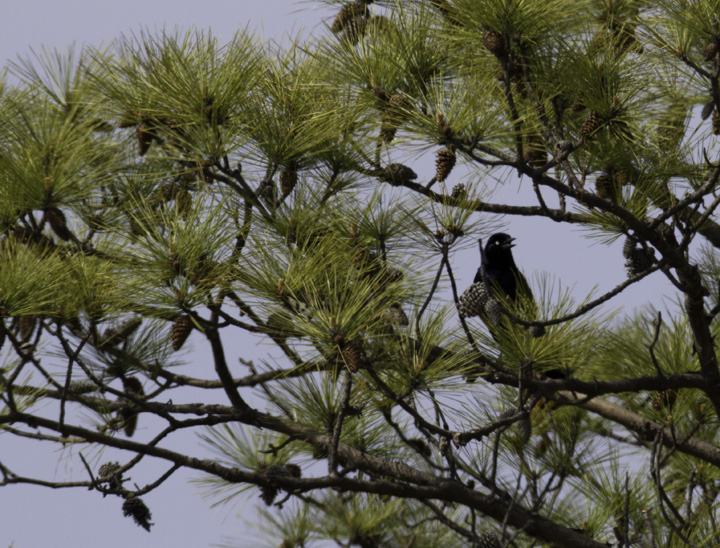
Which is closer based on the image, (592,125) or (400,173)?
(592,125)

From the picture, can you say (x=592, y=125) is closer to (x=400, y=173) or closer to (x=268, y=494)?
(x=400, y=173)

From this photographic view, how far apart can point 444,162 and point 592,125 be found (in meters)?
0.29

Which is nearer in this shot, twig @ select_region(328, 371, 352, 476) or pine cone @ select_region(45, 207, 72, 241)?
twig @ select_region(328, 371, 352, 476)

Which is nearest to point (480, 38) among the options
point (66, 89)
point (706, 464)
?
point (66, 89)

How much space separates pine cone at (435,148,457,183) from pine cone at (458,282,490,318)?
204 millimetres

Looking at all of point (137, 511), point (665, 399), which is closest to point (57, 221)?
point (137, 511)

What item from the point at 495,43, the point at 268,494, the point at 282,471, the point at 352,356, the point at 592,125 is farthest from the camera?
the point at 268,494

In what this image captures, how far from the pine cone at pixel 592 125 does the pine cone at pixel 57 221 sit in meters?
1.06

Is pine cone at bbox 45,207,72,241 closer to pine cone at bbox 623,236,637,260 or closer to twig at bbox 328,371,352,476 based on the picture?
twig at bbox 328,371,352,476

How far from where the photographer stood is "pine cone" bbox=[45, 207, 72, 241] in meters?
1.83

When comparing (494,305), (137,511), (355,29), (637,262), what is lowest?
(137,511)

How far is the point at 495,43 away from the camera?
1509mm

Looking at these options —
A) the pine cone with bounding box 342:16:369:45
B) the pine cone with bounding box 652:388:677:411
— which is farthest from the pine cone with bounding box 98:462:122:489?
the pine cone with bounding box 652:388:677:411

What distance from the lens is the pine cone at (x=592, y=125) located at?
1.61m
